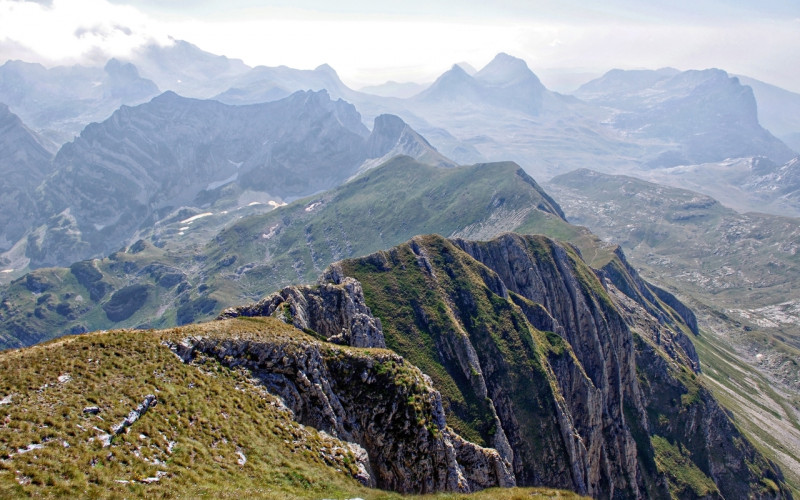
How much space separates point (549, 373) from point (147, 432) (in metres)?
110

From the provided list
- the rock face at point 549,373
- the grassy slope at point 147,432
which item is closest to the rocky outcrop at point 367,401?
the grassy slope at point 147,432

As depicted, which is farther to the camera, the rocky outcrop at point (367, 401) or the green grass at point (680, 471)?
the green grass at point (680, 471)

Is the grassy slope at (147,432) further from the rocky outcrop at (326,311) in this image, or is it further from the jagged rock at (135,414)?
the rocky outcrop at (326,311)

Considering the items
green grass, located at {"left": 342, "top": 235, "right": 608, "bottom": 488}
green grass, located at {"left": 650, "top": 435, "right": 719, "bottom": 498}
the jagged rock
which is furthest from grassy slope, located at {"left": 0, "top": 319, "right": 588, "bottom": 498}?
green grass, located at {"left": 650, "top": 435, "right": 719, "bottom": 498}

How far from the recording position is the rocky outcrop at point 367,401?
54.2 meters

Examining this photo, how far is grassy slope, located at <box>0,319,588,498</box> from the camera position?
2922cm

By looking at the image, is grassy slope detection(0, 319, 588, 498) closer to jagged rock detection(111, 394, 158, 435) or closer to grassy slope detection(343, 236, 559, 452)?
jagged rock detection(111, 394, 158, 435)

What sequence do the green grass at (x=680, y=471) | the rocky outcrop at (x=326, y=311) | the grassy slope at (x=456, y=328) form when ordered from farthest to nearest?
the green grass at (x=680, y=471)
the grassy slope at (x=456, y=328)
the rocky outcrop at (x=326, y=311)

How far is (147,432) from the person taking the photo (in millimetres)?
36438

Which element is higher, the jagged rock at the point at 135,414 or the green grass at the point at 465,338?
the jagged rock at the point at 135,414

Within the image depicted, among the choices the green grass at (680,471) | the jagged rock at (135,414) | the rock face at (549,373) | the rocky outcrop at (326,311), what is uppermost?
the jagged rock at (135,414)

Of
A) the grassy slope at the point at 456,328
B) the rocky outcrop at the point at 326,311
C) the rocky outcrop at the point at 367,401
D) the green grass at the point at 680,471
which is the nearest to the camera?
the rocky outcrop at the point at 367,401

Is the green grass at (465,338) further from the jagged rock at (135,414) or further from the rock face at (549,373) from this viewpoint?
the jagged rock at (135,414)

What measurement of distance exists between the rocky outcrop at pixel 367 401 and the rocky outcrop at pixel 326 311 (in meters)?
18.0
